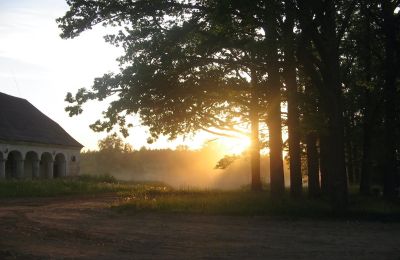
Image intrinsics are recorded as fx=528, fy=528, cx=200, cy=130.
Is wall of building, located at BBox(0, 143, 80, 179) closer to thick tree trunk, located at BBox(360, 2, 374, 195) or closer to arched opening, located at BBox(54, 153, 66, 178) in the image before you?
arched opening, located at BBox(54, 153, 66, 178)

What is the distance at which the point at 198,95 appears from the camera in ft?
68.8

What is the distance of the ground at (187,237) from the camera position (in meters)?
10.3

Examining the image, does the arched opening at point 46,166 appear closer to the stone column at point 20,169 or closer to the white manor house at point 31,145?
the white manor house at point 31,145

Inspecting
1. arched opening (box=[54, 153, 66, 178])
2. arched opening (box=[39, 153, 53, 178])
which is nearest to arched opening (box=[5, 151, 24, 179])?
arched opening (box=[39, 153, 53, 178])

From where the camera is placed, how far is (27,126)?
4538 cm

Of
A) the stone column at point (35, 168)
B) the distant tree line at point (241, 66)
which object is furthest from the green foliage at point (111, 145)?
the distant tree line at point (241, 66)

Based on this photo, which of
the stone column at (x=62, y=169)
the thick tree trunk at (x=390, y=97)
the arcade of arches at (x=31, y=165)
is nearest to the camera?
the thick tree trunk at (x=390, y=97)

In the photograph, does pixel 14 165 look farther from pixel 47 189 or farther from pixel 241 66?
pixel 241 66

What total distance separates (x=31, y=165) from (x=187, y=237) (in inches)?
1445

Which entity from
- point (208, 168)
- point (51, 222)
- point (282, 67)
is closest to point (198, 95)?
point (282, 67)

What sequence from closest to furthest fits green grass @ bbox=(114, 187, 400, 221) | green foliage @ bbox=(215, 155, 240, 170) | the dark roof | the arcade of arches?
green grass @ bbox=(114, 187, 400, 221), green foliage @ bbox=(215, 155, 240, 170), the dark roof, the arcade of arches

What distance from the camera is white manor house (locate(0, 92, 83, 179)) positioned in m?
41.8

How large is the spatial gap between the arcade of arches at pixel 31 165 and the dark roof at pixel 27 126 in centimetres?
128

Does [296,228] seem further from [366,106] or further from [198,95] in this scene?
[366,106]
